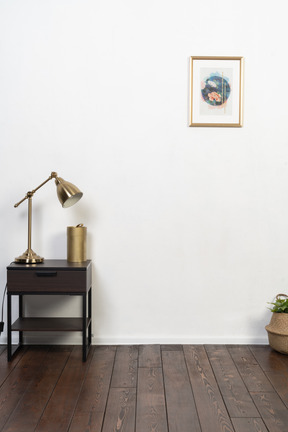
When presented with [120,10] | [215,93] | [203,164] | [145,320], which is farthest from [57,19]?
[145,320]

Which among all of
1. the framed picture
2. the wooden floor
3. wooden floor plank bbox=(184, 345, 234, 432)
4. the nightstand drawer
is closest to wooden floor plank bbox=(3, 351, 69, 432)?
the wooden floor

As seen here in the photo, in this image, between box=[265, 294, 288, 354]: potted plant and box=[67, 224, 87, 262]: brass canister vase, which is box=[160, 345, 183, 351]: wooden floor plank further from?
box=[67, 224, 87, 262]: brass canister vase

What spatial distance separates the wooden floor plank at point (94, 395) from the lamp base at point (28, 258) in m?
0.69

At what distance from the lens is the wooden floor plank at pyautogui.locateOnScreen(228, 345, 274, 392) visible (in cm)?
246

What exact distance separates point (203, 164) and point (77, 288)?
1.17m

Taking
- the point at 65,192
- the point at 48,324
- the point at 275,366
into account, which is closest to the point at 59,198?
the point at 65,192

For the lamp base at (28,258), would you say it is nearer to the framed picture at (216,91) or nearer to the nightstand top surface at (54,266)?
the nightstand top surface at (54,266)

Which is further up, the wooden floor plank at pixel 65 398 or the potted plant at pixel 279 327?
the potted plant at pixel 279 327

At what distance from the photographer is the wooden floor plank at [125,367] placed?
2.50 metres

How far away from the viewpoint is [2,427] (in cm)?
200

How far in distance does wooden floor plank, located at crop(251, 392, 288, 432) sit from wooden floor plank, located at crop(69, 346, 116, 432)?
28.6 inches

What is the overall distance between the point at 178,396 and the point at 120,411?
0.32 metres

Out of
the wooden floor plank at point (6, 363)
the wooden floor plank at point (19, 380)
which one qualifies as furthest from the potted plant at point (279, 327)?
the wooden floor plank at point (6, 363)

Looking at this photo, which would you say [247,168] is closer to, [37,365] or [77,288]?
[77,288]
